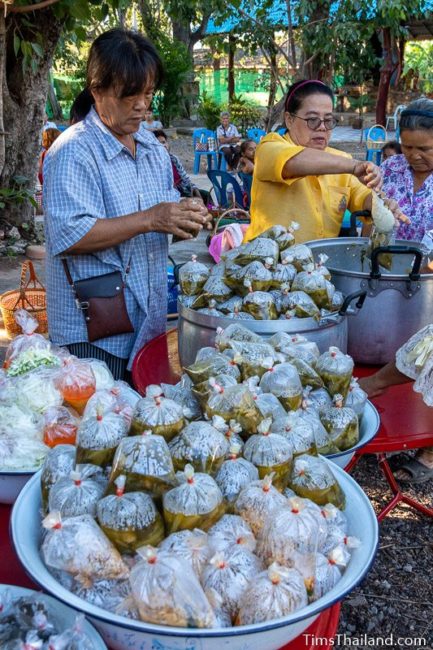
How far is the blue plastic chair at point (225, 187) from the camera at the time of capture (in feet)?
26.3

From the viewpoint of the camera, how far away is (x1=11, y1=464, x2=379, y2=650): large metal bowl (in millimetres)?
803

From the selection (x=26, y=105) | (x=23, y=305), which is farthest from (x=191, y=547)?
(x=26, y=105)

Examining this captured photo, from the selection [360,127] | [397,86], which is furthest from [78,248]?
[397,86]

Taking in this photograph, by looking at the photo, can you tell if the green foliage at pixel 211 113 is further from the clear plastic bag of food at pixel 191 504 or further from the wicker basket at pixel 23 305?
the clear plastic bag of food at pixel 191 504

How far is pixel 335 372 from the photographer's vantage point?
1.41 m

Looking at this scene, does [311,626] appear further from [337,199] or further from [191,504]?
[337,199]

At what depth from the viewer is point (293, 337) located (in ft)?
5.08

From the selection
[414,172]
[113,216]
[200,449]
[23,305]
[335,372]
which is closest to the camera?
[200,449]

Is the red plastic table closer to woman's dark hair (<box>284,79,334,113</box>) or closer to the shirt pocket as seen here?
the shirt pocket

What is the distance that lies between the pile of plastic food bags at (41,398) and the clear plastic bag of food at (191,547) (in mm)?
345

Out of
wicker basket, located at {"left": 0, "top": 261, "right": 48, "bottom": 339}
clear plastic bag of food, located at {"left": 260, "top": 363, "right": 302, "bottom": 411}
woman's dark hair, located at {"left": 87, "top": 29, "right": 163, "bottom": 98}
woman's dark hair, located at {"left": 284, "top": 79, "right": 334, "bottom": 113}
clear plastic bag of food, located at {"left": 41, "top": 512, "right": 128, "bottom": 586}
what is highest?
woman's dark hair, located at {"left": 87, "top": 29, "right": 163, "bottom": 98}

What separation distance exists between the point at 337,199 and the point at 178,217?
3.10ft

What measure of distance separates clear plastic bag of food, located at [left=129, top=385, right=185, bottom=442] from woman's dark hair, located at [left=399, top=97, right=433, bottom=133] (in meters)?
1.83

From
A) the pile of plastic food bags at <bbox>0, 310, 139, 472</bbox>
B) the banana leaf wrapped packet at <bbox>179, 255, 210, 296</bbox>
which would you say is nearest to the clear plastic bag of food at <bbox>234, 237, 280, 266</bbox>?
the banana leaf wrapped packet at <bbox>179, 255, 210, 296</bbox>
